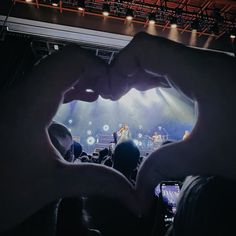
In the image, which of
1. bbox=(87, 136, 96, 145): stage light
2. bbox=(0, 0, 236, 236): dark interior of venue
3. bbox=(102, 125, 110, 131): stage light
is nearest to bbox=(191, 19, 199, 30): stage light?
bbox=(102, 125, 110, 131): stage light

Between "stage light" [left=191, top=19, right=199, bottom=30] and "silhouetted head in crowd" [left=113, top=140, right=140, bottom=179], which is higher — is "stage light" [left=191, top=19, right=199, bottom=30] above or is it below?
above

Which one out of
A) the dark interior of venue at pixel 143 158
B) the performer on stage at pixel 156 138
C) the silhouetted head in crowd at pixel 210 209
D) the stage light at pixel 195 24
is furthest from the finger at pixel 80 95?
the performer on stage at pixel 156 138

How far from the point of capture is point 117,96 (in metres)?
0.49

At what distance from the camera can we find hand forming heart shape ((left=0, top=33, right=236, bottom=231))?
0.39 meters

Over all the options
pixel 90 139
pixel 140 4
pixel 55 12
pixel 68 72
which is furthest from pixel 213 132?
pixel 90 139

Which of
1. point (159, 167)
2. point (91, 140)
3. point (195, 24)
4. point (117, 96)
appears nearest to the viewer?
point (159, 167)

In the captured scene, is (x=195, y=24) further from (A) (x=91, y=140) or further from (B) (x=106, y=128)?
(A) (x=91, y=140)

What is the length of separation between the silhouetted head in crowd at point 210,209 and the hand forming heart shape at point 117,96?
0.03m

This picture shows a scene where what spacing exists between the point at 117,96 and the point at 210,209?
0.27m

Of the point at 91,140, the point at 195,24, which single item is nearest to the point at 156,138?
the point at 91,140

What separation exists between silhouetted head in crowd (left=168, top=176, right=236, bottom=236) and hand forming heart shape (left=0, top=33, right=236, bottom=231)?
30 mm

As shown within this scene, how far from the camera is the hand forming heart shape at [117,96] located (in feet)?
1.27

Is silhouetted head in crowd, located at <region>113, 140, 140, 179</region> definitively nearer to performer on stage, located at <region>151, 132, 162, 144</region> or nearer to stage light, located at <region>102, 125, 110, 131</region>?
performer on stage, located at <region>151, 132, 162, 144</region>

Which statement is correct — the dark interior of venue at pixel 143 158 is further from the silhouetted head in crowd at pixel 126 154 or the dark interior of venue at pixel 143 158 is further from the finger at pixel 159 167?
the silhouetted head in crowd at pixel 126 154
